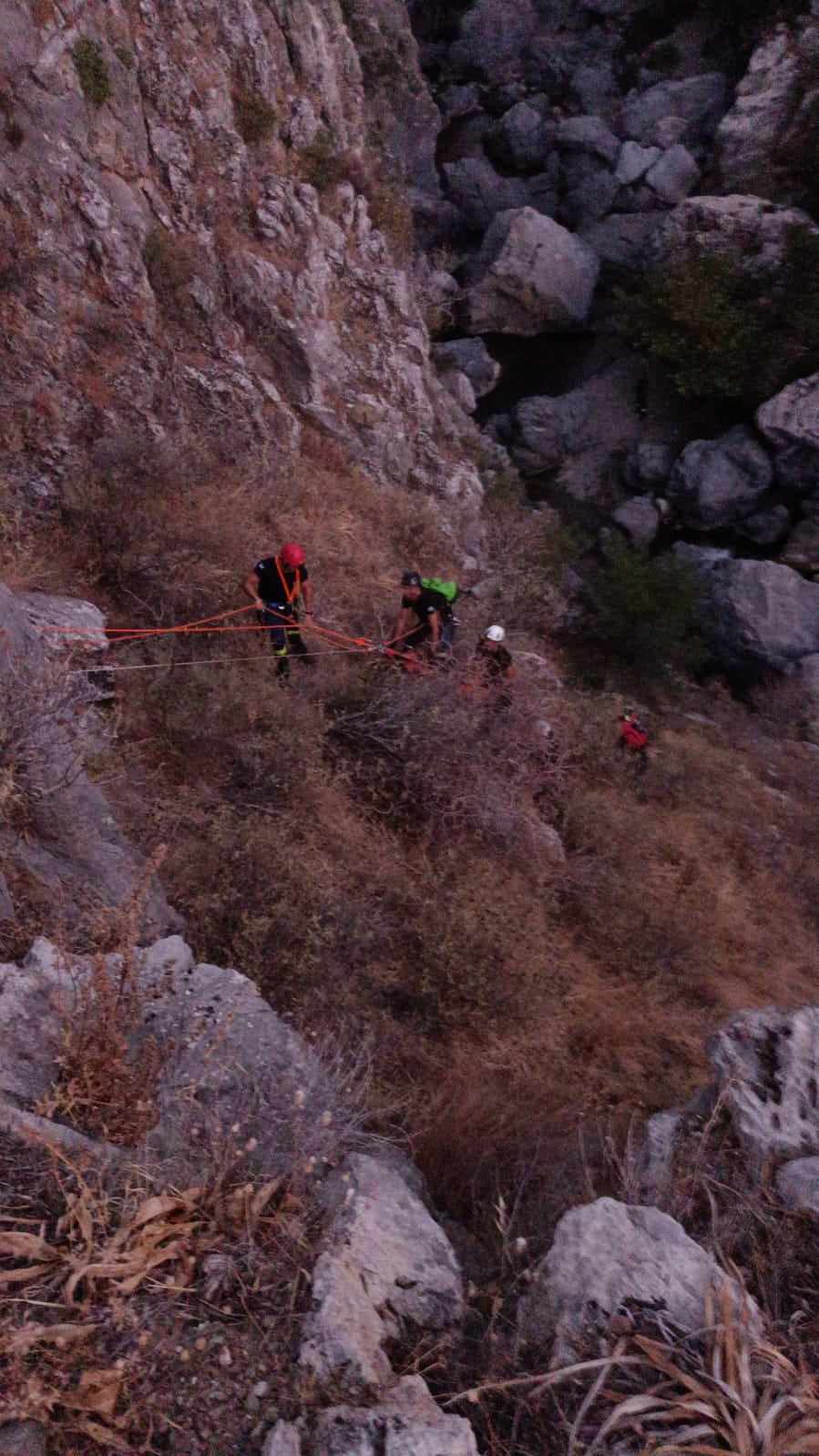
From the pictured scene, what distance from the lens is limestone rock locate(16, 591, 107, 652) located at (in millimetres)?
5250

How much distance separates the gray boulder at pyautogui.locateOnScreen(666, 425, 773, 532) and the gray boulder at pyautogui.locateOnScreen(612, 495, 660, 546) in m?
0.58

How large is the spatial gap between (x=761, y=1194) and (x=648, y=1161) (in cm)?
37

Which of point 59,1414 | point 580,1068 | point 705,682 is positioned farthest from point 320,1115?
point 705,682

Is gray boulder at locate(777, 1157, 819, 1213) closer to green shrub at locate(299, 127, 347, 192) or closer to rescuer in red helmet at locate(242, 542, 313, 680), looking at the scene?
rescuer in red helmet at locate(242, 542, 313, 680)

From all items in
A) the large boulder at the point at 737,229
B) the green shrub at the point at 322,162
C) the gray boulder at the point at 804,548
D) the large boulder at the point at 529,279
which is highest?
the large boulder at the point at 737,229

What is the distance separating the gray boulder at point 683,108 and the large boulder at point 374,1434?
2343 cm

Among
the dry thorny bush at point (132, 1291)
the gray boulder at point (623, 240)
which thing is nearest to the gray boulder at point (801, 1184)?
the dry thorny bush at point (132, 1291)

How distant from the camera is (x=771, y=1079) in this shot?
2943 mm

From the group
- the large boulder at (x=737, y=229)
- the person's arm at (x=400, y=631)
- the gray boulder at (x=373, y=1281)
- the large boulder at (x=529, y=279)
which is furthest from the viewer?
the large boulder at (x=529, y=279)

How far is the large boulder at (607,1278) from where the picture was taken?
6.52 ft

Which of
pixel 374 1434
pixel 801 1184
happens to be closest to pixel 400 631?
pixel 801 1184

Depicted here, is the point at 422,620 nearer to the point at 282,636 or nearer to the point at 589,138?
the point at 282,636

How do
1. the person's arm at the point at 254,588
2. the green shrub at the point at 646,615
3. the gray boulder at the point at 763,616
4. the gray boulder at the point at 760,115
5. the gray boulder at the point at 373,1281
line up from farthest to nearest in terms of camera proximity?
the gray boulder at the point at 760,115, the gray boulder at the point at 763,616, the green shrub at the point at 646,615, the person's arm at the point at 254,588, the gray boulder at the point at 373,1281

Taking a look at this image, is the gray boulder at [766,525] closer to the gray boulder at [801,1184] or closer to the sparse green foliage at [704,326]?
the sparse green foliage at [704,326]
